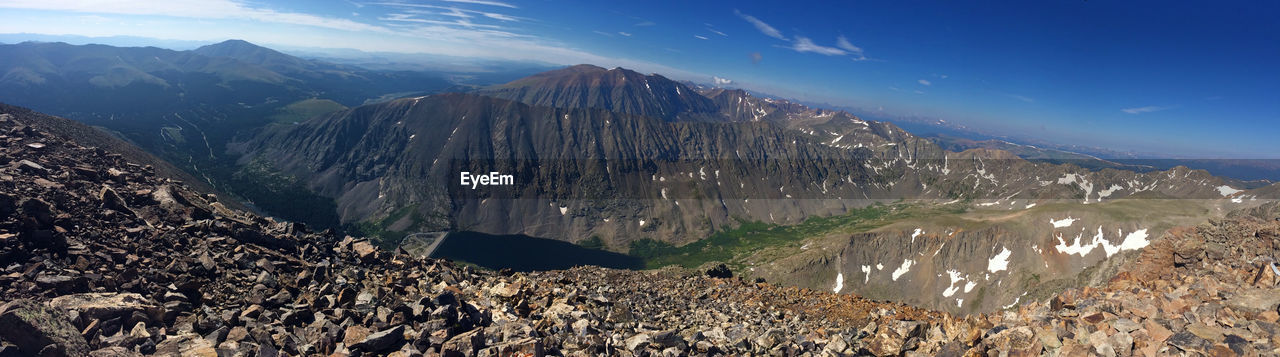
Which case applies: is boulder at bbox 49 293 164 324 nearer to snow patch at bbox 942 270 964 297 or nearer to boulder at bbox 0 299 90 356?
boulder at bbox 0 299 90 356

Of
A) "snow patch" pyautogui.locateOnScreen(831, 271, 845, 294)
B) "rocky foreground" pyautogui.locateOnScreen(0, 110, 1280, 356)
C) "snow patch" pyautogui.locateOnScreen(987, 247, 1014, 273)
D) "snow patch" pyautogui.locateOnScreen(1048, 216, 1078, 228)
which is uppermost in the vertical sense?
"rocky foreground" pyautogui.locateOnScreen(0, 110, 1280, 356)

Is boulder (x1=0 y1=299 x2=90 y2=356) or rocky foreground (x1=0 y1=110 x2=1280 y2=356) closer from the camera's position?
boulder (x1=0 y1=299 x2=90 y2=356)

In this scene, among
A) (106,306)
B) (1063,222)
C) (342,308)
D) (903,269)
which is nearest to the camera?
(106,306)

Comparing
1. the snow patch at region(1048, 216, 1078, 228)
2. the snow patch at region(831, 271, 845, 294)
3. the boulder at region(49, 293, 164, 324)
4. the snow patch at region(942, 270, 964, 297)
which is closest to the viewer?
the boulder at region(49, 293, 164, 324)

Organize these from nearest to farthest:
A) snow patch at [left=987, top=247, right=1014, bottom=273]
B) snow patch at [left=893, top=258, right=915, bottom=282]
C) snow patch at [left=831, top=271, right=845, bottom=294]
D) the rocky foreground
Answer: the rocky foreground, snow patch at [left=987, top=247, right=1014, bottom=273], snow patch at [left=831, top=271, right=845, bottom=294], snow patch at [left=893, top=258, right=915, bottom=282]

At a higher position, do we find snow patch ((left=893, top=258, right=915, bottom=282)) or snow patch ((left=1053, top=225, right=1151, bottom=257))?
snow patch ((left=1053, top=225, right=1151, bottom=257))

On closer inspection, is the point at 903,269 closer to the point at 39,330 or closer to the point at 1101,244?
the point at 1101,244

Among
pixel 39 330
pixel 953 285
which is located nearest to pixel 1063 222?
pixel 953 285

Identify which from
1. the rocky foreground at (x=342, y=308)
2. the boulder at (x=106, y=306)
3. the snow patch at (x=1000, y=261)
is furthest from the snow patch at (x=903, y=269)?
the boulder at (x=106, y=306)

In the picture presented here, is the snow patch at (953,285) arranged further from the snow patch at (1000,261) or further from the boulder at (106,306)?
the boulder at (106,306)

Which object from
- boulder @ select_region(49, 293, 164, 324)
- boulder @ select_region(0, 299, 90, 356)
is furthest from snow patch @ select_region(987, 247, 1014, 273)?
boulder @ select_region(0, 299, 90, 356)
